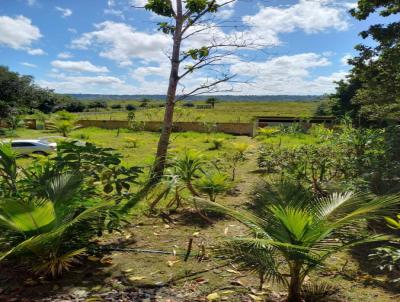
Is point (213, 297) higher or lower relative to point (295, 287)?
lower

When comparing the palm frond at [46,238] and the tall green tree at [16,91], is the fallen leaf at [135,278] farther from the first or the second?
the tall green tree at [16,91]

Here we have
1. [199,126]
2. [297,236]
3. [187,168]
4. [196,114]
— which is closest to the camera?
[297,236]

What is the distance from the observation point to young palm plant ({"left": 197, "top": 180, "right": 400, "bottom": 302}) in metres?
2.66

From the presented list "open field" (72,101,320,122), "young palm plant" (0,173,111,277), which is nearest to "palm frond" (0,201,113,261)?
"young palm plant" (0,173,111,277)

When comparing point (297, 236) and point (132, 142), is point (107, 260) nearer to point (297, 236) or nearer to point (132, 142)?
point (297, 236)

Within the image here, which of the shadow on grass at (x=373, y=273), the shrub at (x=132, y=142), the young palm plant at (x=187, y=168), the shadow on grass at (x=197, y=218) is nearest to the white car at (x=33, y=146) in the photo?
the shrub at (x=132, y=142)

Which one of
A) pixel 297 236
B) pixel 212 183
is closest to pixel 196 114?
pixel 212 183

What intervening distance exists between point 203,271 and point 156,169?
2840 mm

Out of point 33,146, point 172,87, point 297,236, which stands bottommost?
point 33,146

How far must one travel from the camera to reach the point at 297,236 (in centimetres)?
272

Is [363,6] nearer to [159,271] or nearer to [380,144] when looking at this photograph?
[380,144]

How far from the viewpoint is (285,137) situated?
19.0 m

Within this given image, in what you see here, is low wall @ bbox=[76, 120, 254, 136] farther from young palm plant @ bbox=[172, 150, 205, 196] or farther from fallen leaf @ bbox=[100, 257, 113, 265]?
fallen leaf @ bbox=[100, 257, 113, 265]

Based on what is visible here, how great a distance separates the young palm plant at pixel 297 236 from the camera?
266 centimetres
